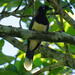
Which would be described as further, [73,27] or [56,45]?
[56,45]

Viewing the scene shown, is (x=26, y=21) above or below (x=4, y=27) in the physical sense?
below

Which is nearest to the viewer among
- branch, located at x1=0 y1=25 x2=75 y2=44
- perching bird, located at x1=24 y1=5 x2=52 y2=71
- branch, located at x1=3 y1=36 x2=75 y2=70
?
branch, located at x1=0 y1=25 x2=75 y2=44

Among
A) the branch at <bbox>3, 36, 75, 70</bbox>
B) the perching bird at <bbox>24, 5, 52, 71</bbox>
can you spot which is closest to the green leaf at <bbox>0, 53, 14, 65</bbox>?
the branch at <bbox>3, 36, 75, 70</bbox>

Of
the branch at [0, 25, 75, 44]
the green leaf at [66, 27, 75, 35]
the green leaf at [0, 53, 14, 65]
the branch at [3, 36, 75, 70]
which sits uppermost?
the branch at [0, 25, 75, 44]

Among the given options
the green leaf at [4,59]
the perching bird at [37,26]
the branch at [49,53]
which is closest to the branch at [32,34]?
the green leaf at [4,59]

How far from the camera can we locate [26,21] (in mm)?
4367

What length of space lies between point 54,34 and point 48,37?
0.26 feet

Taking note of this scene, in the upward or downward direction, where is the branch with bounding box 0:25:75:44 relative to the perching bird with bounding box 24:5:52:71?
upward

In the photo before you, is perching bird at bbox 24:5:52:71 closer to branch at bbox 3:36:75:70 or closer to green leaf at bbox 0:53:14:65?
branch at bbox 3:36:75:70

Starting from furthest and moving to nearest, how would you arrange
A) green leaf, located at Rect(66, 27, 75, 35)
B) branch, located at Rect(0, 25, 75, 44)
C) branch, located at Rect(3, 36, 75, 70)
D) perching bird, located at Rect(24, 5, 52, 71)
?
perching bird, located at Rect(24, 5, 52, 71) → green leaf, located at Rect(66, 27, 75, 35) → branch, located at Rect(3, 36, 75, 70) → branch, located at Rect(0, 25, 75, 44)

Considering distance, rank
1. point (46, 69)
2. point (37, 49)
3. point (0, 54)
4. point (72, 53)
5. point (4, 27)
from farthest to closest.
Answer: point (37, 49) → point (72, 53) → point (46, 69) → point (0, 54) → point (4, 27)

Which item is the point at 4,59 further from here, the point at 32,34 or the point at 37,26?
the point at 37,26

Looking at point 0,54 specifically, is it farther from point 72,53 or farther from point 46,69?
point 72,53

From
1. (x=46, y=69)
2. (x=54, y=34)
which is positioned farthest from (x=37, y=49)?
(x=54, y=34)
